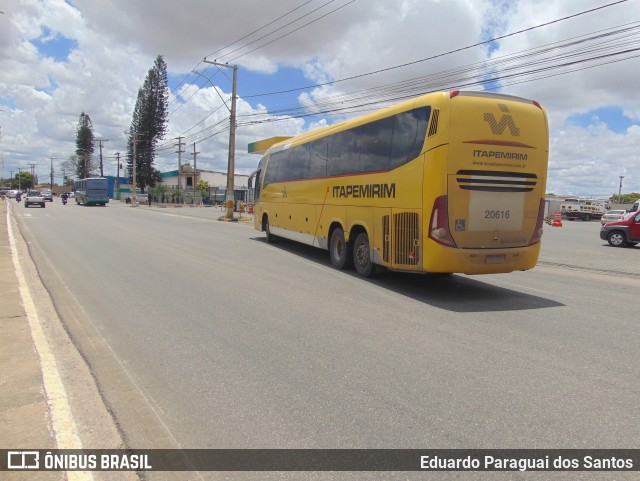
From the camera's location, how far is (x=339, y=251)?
36.9ft

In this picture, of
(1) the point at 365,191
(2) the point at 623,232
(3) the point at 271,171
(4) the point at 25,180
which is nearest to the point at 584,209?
(2) the point at 623,232

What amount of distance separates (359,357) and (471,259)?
362 cm

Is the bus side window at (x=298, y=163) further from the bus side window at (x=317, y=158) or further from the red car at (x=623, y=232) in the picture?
the red car at (x=623, y=232)

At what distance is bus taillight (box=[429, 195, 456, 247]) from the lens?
25.0ft

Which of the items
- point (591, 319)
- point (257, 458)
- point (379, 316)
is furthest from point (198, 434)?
point (591, 319)

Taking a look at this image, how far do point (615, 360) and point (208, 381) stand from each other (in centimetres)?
426

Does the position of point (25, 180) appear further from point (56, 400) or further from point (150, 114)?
point (56, 400)

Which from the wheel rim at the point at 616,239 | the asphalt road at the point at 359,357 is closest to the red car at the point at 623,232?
the wheel rim at the point at 616,239

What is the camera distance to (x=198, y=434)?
138 inches

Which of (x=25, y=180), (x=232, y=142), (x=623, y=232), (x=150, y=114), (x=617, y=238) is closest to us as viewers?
(x=623, y=232)

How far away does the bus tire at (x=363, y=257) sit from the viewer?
32.4 feet

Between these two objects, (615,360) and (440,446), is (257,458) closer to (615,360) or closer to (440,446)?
(440,446)

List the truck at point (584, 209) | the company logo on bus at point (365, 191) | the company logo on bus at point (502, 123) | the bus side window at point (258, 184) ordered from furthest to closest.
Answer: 1. the truck at point (584, 209)
2. the bus side window at point (258, 184)
3. the company logo on bus at point (365, 191)
4. the company logo on bus at point (502, 123)

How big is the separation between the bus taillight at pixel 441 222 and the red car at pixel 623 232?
583 inches
